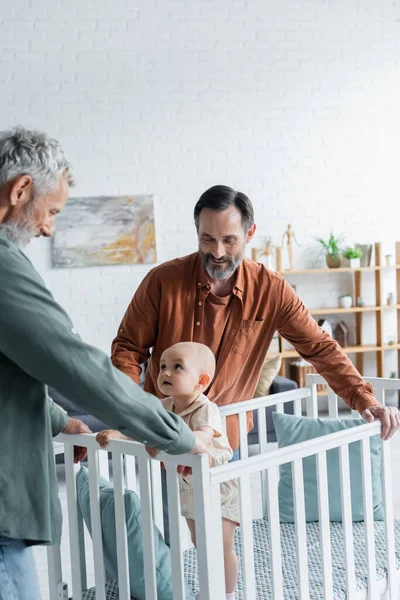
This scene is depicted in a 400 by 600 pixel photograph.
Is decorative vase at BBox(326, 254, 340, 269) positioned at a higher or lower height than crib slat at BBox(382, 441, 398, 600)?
higher

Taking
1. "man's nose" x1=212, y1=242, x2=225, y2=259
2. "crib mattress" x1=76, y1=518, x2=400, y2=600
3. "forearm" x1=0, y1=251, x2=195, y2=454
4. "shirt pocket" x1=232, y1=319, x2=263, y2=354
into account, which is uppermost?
"man's nose" x1=212, y1=242, x2=225, y2=259

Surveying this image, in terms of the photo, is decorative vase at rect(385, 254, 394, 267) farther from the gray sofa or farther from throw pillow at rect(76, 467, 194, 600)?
throw pillow at rect(76, 467, 194, 600)

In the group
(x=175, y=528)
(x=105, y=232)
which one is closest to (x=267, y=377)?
(x=105, y=232)

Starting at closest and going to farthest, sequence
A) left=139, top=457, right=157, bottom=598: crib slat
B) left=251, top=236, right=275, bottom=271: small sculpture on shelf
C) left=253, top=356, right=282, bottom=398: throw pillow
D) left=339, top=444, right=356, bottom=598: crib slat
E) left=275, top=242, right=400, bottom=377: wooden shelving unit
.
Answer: left=139, top=457, right=157, bottom=598: crib slat
left=339, top=444, right=356, bottom=598: crib slat
left=253, top=356, right=282, bottom=398: throw pillow
left=251, top=236, right=275, bottom=271: small sculpture on shelf
left=275, top=242, right=400, bottom=377: wooden shelving unit

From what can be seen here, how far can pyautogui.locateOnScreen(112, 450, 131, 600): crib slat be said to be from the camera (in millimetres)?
2004

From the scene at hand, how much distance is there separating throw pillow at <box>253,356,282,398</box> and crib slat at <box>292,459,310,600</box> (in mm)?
2913

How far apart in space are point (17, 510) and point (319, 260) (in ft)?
17.2

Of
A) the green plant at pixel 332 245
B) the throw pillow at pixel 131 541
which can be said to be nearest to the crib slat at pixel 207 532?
the throw pillow at pixel 131 541

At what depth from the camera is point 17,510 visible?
1.57 metres

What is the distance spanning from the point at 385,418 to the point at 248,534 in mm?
619

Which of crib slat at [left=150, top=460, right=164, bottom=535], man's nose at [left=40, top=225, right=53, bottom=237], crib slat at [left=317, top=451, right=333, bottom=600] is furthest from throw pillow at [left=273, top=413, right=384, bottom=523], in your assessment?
man's nose at [left=40, top=225, right=53, bottom=237]

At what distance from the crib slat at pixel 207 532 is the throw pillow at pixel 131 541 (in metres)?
0.32

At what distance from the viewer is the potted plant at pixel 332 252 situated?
21.1 ft

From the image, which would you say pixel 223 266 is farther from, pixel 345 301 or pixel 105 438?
pixel 345 301
